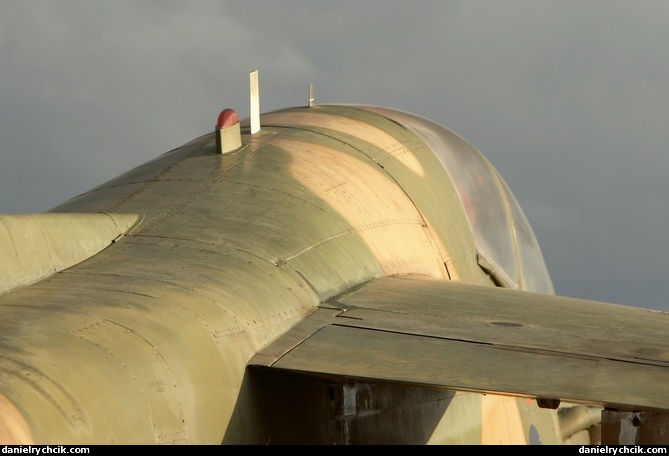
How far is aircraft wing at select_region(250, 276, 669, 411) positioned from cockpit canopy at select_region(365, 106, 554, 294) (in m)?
2.62

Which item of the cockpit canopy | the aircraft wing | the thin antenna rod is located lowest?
the aircraft wing

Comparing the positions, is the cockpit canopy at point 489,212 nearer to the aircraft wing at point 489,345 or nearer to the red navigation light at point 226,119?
the red navigation light at point 226,119

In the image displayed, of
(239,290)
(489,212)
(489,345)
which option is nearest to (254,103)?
(489,212)

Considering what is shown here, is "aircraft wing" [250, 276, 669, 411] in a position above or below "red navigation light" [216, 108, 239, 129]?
below

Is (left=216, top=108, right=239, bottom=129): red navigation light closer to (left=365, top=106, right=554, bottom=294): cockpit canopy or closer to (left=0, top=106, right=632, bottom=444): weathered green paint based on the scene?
(left=0, top=106, right=632, bottom=444): weathered green paint

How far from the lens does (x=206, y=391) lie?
22.1 feet

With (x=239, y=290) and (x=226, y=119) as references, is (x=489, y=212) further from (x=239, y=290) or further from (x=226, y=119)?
(x=239, y=290)

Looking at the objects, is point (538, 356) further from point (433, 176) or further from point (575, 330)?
point (433, 176)

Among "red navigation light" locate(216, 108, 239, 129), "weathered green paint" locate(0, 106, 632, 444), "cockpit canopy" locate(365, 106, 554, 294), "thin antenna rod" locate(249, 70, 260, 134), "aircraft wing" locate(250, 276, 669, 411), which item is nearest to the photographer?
"weathered green paint" locate(0, 106, 632, 444)

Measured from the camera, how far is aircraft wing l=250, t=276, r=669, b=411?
6699 mm

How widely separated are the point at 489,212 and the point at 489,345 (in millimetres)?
4591

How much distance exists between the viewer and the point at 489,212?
1188 cm

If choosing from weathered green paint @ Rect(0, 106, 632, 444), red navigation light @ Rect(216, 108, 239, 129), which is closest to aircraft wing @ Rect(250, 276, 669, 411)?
weathered green paint @ Rect(0, 106, 632, 444)

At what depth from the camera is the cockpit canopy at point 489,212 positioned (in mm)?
11562
